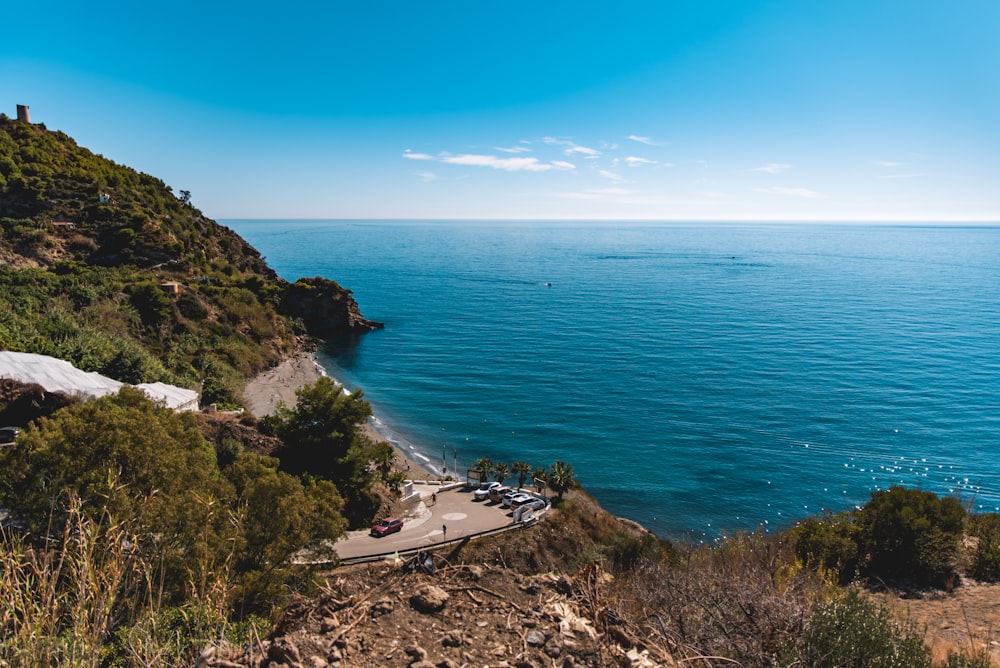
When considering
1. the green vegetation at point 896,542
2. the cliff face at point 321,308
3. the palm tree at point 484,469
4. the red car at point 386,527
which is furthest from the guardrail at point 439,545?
the cliff face at point 321,308

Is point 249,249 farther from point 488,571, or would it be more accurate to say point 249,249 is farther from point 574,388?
point 488,571

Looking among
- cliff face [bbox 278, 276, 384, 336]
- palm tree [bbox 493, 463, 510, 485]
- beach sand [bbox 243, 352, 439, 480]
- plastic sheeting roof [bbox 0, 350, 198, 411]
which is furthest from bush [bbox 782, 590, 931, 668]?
cliff face [bbox 278, 276, 384, 336]

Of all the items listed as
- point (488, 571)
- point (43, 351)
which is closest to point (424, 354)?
point (43, 351)

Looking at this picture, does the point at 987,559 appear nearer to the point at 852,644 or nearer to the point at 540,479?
the point at 852,644

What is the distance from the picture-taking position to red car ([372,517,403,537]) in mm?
26594

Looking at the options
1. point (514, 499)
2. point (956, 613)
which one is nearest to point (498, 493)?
point (514, 499)

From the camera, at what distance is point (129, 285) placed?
55812mm

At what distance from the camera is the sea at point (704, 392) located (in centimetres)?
3856

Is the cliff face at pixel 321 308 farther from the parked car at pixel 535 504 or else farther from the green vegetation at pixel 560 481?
the parked car at pixel 535 504

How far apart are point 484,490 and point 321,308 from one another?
56.8 m

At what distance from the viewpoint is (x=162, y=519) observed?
38.0 feet

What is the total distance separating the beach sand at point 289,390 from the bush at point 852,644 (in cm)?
3355

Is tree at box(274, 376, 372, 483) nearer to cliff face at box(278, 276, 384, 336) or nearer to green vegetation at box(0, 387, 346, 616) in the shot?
green vegetation at box(0, 387, 346, 616)

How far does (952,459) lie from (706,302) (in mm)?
60749
